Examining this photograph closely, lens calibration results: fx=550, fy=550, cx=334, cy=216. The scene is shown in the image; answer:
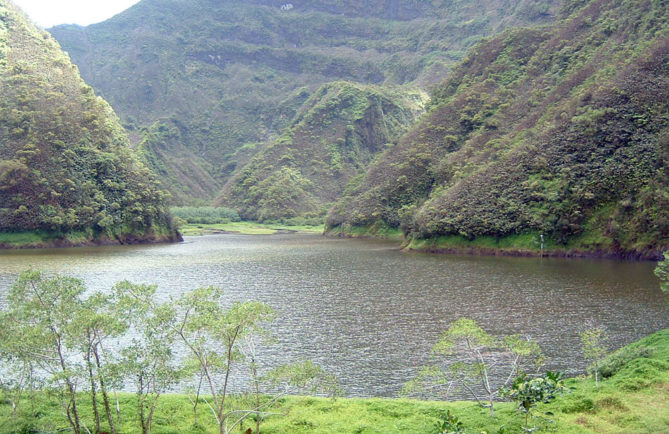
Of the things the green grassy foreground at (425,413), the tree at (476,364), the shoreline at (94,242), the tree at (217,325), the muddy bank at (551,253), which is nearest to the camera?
the tree at (217,325)

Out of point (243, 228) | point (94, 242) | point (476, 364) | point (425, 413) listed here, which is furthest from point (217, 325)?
point (243, 228)

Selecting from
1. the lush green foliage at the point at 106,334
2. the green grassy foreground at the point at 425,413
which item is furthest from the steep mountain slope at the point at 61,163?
the lush green foliage at the point at 106,334

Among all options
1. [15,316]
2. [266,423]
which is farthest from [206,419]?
[15,316]

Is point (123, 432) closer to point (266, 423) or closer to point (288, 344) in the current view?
point (266, 423)

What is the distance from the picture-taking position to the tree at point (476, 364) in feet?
66.7

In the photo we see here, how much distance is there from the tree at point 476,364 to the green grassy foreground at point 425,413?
83 cm

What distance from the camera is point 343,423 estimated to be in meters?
20.4

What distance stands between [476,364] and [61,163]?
342 feet

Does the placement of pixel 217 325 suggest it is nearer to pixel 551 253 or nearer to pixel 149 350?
pixel 149 350

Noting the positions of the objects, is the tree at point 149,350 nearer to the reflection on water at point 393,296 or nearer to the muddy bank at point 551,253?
the reflection on water at point 393,296

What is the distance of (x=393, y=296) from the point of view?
45969mm

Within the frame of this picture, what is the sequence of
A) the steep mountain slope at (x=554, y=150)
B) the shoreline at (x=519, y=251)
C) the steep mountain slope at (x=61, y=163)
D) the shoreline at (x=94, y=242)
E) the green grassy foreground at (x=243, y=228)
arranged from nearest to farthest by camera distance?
the shoreline at (x=519, y=251) → the steep mountain slope at (x=554, y=150) → the shoreline at (x=94, y=242) → the steep mountain slope at (x=61, y=163) → the green grassy foreground at (x=243, y=228)

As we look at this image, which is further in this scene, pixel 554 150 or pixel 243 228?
pixel 243 228

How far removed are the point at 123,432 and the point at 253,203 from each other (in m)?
178
